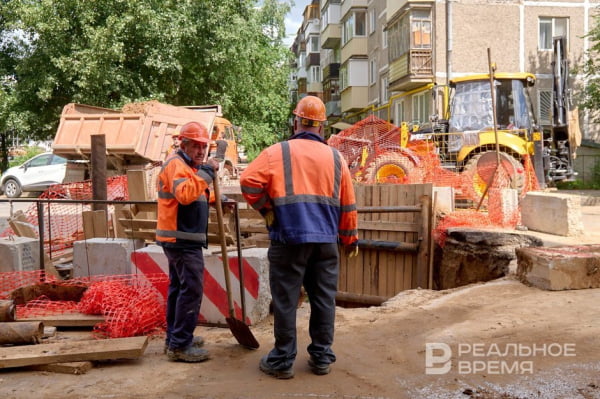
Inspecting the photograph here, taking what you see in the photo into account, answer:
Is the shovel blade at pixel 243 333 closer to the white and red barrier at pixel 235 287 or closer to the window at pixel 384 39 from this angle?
the white and red barrier at pixel 235 287

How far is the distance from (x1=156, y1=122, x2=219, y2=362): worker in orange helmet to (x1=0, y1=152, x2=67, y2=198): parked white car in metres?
19.2

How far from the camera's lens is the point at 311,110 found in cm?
440

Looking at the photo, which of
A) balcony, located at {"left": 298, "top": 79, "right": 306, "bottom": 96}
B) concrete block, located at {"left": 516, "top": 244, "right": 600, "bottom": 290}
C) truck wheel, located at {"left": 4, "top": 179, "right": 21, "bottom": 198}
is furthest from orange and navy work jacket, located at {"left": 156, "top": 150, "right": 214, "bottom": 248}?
balcony, located at {"left": 298, "top": 79, "right": 306, "bottom": 96}

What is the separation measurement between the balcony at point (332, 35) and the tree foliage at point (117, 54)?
1907cm

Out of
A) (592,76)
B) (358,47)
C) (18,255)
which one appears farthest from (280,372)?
(358,47)

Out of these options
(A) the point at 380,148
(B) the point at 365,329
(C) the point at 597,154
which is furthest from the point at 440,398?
(C) the point at 597,154

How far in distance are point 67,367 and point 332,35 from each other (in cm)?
4261

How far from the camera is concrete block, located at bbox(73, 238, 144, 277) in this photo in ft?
22.7

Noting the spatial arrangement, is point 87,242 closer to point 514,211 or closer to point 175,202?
point 175,202

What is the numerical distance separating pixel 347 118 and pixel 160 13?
70.2 feet

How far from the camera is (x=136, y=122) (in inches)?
611

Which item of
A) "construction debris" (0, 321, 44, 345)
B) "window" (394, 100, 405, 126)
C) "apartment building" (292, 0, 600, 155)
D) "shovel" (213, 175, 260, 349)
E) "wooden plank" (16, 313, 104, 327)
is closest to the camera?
"construction debris" (0, 321, 44, 345)

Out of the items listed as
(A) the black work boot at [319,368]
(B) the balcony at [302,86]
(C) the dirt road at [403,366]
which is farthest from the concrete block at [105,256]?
(B) the balcony at [302,86]

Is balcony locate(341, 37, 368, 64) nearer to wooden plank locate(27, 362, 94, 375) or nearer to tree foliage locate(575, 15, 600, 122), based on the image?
tree foliage locate(575, 15, 600, 122)
